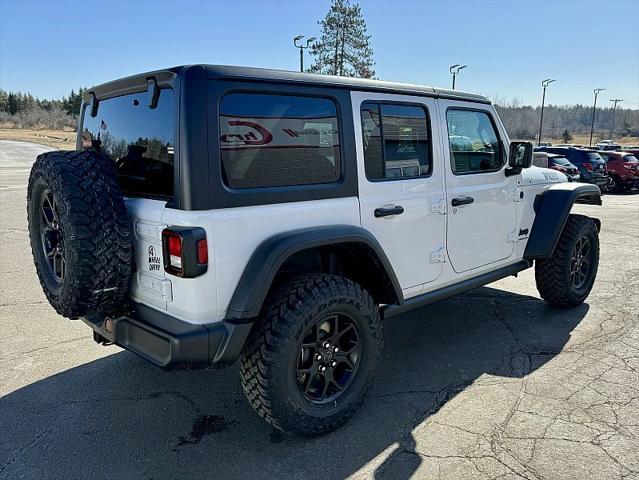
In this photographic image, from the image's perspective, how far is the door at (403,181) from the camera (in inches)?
126

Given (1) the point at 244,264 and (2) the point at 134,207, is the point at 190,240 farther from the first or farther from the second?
(2) the point at 134,207

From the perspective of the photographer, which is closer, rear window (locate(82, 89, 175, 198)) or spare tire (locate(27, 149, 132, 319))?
spare tire (locate(27, 149, 132, 319))

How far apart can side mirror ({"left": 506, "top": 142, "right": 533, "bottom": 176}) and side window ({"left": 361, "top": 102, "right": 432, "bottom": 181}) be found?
1082 mm

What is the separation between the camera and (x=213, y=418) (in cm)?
317

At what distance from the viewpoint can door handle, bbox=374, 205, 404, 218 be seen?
Result: 3209 mm

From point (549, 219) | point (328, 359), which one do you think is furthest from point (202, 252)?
point (549, 219)

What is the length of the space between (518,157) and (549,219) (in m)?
0.75

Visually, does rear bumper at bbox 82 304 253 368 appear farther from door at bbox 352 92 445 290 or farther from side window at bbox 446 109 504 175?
side window at bbox 446 109 504 175

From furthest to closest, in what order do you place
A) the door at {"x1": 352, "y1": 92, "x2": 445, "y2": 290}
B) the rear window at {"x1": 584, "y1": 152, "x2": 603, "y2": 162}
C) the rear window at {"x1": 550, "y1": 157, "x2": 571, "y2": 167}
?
the rear window at {"x1": 584, "y1": 152, "x2": 603, "y2": 162}, the rear window at {"x1": 550, "y1": 157, "x2": 571, "y2": 167}, the door at {"x1": 352, "y1": 92, "x2": 445, "y2": 290}

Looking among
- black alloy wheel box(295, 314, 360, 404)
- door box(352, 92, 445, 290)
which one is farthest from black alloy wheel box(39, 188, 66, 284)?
door box(352, 92, 445, 290)

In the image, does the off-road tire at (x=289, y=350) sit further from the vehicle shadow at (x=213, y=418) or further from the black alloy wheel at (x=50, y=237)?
the black alloy wheel at (x=50, y=237)

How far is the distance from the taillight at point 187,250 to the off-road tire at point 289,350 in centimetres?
51

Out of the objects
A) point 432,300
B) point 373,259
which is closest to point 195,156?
point 373,259

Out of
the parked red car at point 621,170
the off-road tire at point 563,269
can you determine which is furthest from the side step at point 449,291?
the parked red car at point 621,170
